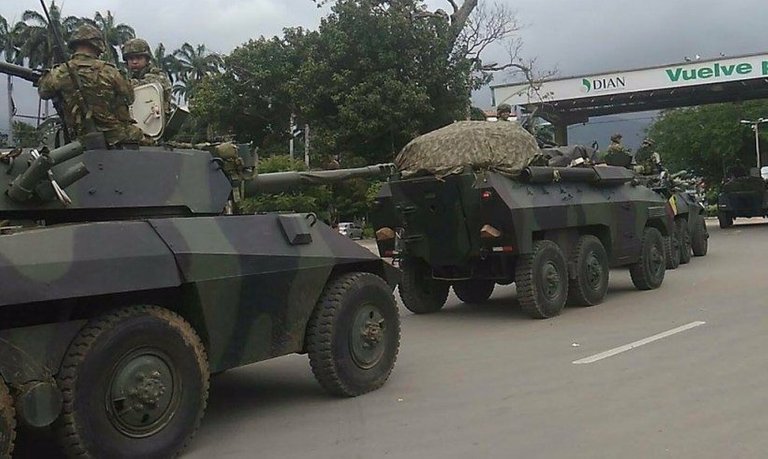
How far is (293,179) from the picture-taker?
6910 mm

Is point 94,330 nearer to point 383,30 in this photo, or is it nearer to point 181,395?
point 181,395

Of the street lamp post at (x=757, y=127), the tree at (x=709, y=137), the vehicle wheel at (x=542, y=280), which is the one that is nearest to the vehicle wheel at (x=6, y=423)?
the vehicle wheel at (x=542, y=280)

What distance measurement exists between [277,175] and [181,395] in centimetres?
235

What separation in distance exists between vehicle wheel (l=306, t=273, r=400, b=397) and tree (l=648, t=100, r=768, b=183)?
38769mm

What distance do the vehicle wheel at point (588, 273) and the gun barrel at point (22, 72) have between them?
21.0ft

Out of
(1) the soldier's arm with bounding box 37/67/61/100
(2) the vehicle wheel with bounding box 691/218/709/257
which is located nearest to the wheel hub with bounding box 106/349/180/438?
(1) the soldier's arm with bounding box 37/67/61/100

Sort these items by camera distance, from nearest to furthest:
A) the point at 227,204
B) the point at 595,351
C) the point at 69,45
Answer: the point at 69,45
the point at 227,204
the point at 595,351

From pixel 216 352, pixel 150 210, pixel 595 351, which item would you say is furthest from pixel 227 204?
pixel 595 351

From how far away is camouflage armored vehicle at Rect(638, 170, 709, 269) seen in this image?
1381 cm

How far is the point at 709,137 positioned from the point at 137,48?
4160cm

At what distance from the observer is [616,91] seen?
28.0 m

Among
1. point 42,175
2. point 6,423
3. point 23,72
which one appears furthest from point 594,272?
point 6,423

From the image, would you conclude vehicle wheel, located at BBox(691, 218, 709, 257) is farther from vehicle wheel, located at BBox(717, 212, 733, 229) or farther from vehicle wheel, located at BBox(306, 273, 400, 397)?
vehicle wheel, located at BBox(306, 273, 400, 397)

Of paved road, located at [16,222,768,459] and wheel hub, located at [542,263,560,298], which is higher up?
wheel hub, located at [542,263,560,298]
